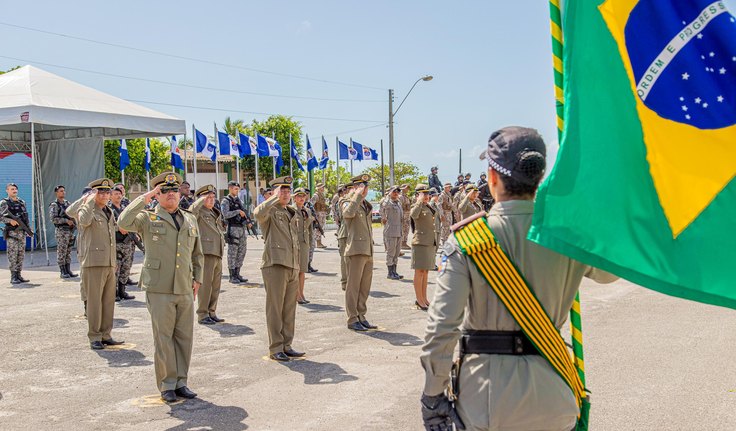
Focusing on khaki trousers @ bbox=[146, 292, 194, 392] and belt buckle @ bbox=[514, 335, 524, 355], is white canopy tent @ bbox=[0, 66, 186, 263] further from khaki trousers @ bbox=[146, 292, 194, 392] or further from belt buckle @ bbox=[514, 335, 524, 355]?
belt buckle @ bbox=[514, 335, 524, 355]

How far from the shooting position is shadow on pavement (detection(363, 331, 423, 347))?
8.69m

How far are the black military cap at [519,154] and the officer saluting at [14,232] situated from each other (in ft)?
47.0

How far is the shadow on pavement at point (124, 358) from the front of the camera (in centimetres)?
790

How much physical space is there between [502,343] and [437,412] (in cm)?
37

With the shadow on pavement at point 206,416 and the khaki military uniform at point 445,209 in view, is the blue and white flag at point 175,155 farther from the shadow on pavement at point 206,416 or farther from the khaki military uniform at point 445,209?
the shadow on pavement at point 206,416

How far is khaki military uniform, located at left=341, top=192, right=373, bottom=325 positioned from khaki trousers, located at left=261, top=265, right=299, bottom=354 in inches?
58.6

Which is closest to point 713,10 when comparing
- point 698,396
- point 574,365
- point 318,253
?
point 574,365

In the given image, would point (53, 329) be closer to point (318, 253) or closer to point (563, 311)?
point (563, 311)

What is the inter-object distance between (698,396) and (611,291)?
260 inches

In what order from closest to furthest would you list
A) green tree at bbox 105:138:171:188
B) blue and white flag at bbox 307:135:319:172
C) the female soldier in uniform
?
the female soldier in uniform < blue and white flag at bbox 307:135:319:172 < green tree at bbox 105:138:171:188

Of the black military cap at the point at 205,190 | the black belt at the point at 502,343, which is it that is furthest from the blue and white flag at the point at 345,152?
the black belt at the point at 502,343

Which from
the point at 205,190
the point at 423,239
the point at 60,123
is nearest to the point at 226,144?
the point at 60,123

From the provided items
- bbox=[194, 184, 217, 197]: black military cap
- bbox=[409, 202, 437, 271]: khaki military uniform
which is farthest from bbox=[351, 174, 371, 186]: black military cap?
bbox=[194, 184, 217, 197]: black military cap

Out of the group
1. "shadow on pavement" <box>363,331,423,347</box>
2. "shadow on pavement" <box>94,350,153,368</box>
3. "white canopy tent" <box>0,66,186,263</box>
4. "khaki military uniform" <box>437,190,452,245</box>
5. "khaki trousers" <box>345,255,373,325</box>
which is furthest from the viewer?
"khaki military uniform" <box>437,190,452,245</box>
